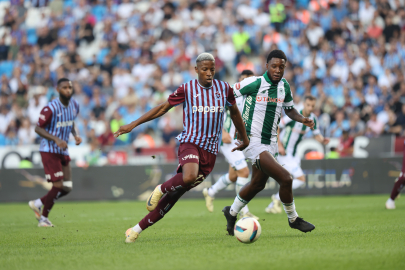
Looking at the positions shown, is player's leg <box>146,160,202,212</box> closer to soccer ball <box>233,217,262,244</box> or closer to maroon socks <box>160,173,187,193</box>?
maroon socks <box>160,173,187,193</box>

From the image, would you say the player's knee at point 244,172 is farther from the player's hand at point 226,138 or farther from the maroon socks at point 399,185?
the maroon socks at point 399,185

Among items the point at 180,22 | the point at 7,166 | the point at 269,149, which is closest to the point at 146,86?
the point at 180,22

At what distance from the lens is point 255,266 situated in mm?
4930

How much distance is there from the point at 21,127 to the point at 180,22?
329 inches

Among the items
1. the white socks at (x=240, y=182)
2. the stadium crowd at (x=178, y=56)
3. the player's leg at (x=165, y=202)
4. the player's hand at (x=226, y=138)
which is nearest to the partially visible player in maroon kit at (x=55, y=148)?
the player's hand at (x=226, y=138)

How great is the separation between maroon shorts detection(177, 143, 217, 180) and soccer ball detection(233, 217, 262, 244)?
0.91 meters

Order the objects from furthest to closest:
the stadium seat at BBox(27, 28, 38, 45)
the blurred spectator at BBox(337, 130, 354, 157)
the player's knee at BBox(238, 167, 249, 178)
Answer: the stadium seat at BBox(27, 28, 38, 45) < the blurred spectator at BBox(337, 130, 354, 157) < the player's knee at BBox(238, 167, 249, 178)

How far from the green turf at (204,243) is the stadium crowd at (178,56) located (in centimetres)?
714

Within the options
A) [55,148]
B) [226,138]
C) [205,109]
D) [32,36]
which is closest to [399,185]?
[226,138]

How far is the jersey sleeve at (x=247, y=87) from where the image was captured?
7.39m

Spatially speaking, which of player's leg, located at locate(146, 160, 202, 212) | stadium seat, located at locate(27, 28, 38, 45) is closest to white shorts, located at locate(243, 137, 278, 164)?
player's leg, located at locate(146, 160, 202, 212)

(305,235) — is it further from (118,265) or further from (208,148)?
(118,265)

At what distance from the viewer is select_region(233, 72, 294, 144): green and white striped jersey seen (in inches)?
291

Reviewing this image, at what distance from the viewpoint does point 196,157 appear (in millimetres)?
6664
